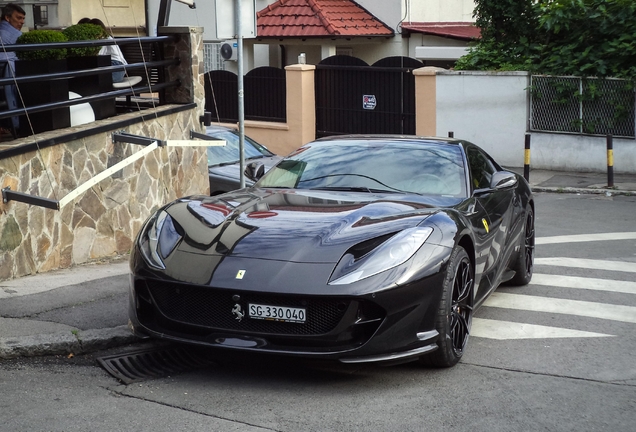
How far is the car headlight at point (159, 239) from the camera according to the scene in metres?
5.72

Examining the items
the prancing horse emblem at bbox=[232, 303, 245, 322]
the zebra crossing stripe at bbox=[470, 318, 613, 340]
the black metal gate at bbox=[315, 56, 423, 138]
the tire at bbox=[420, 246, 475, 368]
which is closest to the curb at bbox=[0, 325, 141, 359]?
the prancing horse emblem at bbox=[232, 303, 245, 322]

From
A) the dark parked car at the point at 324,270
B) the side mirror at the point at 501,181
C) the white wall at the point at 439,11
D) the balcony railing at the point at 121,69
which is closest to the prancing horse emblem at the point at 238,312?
the dark parked car at the point at 324,270

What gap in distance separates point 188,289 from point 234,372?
632 millimetres

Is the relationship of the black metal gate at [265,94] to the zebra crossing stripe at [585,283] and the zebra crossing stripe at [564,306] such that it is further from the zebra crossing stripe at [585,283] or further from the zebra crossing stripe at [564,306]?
the zebra crossing stripe at [564,306]

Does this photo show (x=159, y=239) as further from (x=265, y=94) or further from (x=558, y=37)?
(x=265, y=94)

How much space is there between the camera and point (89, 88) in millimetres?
10031

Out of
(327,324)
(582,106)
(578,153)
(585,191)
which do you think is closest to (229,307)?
(327,324)

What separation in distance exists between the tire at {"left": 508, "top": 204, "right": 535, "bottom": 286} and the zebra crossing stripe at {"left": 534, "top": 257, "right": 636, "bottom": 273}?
862 millimetres

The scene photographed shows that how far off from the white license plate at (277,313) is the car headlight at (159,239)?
696 mm

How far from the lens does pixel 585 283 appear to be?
863 centimetres

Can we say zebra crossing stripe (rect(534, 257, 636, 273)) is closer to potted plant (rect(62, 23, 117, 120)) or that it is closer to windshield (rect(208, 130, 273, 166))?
potted plant (rect(62, 23, 117, 120))

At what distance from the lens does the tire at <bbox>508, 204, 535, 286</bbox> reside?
8.33 m

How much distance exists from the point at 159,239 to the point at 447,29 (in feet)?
75.0

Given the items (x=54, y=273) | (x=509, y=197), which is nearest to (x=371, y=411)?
(x=509, y=197)
